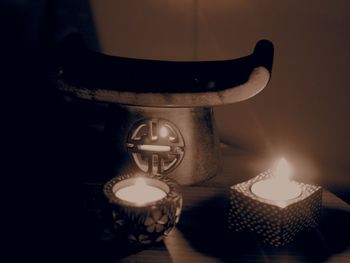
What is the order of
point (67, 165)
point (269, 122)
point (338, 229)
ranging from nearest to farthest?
point (338, 229) < point (67, 165) < point (269, 122)

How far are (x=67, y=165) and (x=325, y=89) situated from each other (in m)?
0.48

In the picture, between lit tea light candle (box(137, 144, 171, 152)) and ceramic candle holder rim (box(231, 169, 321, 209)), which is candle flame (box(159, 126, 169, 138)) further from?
ceramic candle holder rim (box(231, 169, 321, 209))

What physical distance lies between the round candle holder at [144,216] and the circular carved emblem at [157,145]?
132mm

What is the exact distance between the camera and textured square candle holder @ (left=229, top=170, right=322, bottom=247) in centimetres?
73

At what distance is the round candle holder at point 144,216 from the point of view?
686mm

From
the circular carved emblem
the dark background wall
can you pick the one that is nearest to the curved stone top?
the circular carved emblem

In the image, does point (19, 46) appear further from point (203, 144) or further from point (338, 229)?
point (338, 229)

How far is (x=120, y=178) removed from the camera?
75 centimetres

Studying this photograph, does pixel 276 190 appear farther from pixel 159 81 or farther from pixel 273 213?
pixel 159 81

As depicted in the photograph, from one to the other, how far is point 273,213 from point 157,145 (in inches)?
8.7

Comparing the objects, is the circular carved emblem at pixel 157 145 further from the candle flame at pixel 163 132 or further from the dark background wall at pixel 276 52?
the dark background wall at pixel 276 52

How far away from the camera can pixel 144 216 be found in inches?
27.0

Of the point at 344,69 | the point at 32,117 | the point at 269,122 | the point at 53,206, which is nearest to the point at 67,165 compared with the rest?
the point at 53,206

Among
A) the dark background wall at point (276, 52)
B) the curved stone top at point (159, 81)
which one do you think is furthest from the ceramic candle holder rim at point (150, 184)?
the dark background wall at point (276, 52)
